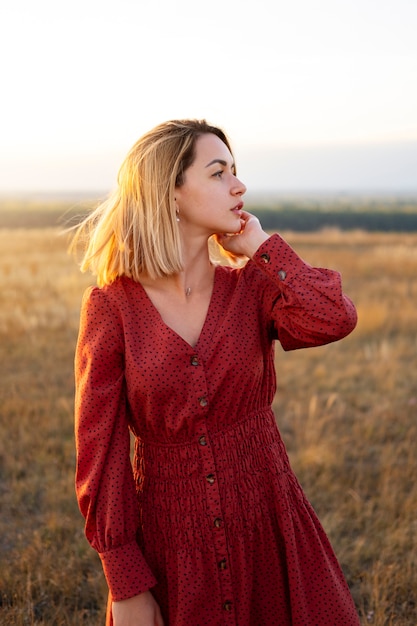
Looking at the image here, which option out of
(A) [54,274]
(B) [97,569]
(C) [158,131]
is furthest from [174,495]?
(A) [54,274]

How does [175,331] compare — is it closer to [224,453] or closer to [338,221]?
[224,453]

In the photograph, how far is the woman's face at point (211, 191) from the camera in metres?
1.96

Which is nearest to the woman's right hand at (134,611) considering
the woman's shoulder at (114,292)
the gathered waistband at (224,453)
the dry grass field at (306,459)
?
the gathered waistband at (224,453)

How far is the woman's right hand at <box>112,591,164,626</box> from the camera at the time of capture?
1846 millimetres

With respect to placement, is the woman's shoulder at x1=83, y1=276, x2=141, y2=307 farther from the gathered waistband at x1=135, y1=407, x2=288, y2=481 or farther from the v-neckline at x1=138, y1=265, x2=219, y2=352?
the gathered waistband at x1=135, y1=407, x2=288, y2=481

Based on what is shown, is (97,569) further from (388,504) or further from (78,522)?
(388,504)

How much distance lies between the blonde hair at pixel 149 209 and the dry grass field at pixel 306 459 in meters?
1.70

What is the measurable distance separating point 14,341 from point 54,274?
5586mm

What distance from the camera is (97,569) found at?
332cm

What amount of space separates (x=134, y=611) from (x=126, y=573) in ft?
0.40

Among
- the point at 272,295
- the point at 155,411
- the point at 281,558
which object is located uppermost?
the point at 272,295

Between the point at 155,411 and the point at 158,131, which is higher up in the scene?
the point at 158,131

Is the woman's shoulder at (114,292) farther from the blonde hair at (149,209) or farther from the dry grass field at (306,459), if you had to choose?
the dry grass field at (306,459)

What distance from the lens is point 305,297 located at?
1.91 meters
